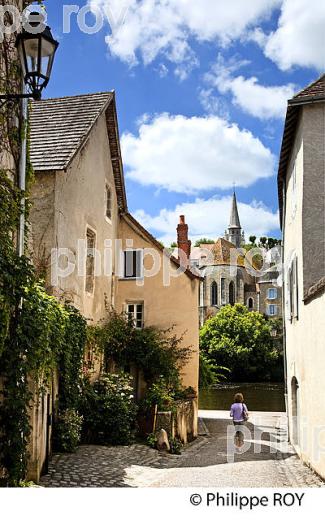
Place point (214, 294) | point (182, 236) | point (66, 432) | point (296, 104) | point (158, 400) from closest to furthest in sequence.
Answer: point (66, 432), point (296, 104), point (158, 400), point (182, 236), point (214, 294)

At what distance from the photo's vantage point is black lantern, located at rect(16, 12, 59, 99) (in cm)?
620

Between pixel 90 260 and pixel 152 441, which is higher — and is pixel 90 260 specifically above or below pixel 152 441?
above

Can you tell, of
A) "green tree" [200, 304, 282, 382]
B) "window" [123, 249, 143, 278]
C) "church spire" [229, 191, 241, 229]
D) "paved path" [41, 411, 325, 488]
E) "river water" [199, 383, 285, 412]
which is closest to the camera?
"paved path" [41, 411, 325, 488]

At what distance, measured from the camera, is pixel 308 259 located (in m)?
11.7

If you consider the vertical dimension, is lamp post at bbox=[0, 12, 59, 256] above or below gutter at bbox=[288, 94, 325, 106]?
below

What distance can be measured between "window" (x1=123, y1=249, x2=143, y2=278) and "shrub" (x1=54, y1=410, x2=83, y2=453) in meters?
6.82

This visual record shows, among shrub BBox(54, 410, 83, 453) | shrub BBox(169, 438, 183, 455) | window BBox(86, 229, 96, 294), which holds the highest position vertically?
window BBox(86, 229, 96, 294)

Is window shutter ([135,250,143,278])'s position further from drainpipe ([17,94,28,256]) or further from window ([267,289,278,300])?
window ([267,289,278,300])

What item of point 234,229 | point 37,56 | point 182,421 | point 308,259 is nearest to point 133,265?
point 182,421

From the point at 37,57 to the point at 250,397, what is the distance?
34.2m

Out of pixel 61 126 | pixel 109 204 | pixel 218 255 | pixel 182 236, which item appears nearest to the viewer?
pixel 61 126

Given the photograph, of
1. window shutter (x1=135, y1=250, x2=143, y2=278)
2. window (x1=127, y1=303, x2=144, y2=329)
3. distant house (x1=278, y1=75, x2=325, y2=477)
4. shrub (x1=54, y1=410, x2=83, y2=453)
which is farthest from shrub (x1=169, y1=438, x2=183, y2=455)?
window shutter (x1=135, y1=250, x2=143, y2=278)

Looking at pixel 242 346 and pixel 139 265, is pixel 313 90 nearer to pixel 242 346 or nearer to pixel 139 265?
pixel 139 265

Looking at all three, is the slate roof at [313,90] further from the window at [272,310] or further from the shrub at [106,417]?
the window at [272,310]
